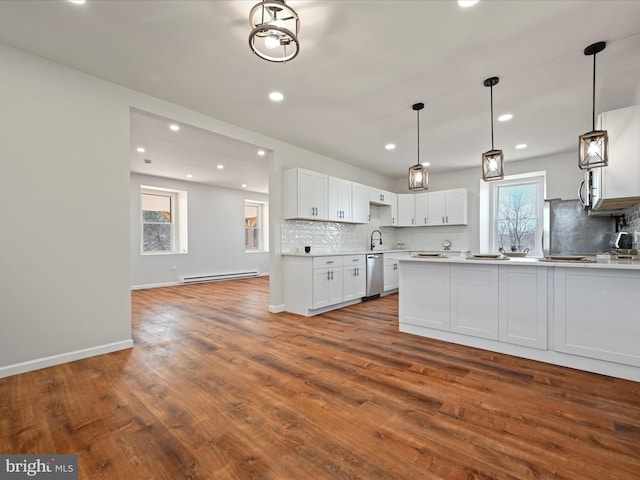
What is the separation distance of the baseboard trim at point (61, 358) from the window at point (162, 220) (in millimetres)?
4847

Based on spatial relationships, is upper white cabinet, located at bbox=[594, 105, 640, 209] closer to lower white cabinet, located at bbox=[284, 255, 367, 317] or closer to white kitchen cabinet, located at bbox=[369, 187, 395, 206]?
lower white cabinet, located at bbox=[284, 255, 367, 317]

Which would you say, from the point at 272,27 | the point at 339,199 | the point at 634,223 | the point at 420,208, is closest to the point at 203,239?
the point at 339,199

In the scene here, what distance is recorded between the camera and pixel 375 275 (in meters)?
5.68

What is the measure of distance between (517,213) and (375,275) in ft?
10.7

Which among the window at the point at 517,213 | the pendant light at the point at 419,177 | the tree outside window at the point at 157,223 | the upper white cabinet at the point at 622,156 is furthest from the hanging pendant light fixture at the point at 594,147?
the tree outside window at the point at 157,223

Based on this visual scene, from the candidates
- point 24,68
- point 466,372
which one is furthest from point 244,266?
point 466,372

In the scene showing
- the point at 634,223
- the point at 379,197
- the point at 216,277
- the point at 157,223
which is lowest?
the point at 216,277

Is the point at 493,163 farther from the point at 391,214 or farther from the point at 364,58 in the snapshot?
the point at 391,214

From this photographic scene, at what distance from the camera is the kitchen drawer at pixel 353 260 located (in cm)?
498

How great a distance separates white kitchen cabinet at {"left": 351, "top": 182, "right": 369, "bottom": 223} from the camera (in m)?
5.77

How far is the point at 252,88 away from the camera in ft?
10.3

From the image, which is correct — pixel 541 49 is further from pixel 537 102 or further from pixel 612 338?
pixel 612 338

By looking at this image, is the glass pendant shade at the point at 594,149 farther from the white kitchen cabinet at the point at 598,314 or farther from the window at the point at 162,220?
the window at the point at 162,220

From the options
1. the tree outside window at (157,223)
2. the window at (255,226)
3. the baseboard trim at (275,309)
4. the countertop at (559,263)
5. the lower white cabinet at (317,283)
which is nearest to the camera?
the countertop at (559,263)
